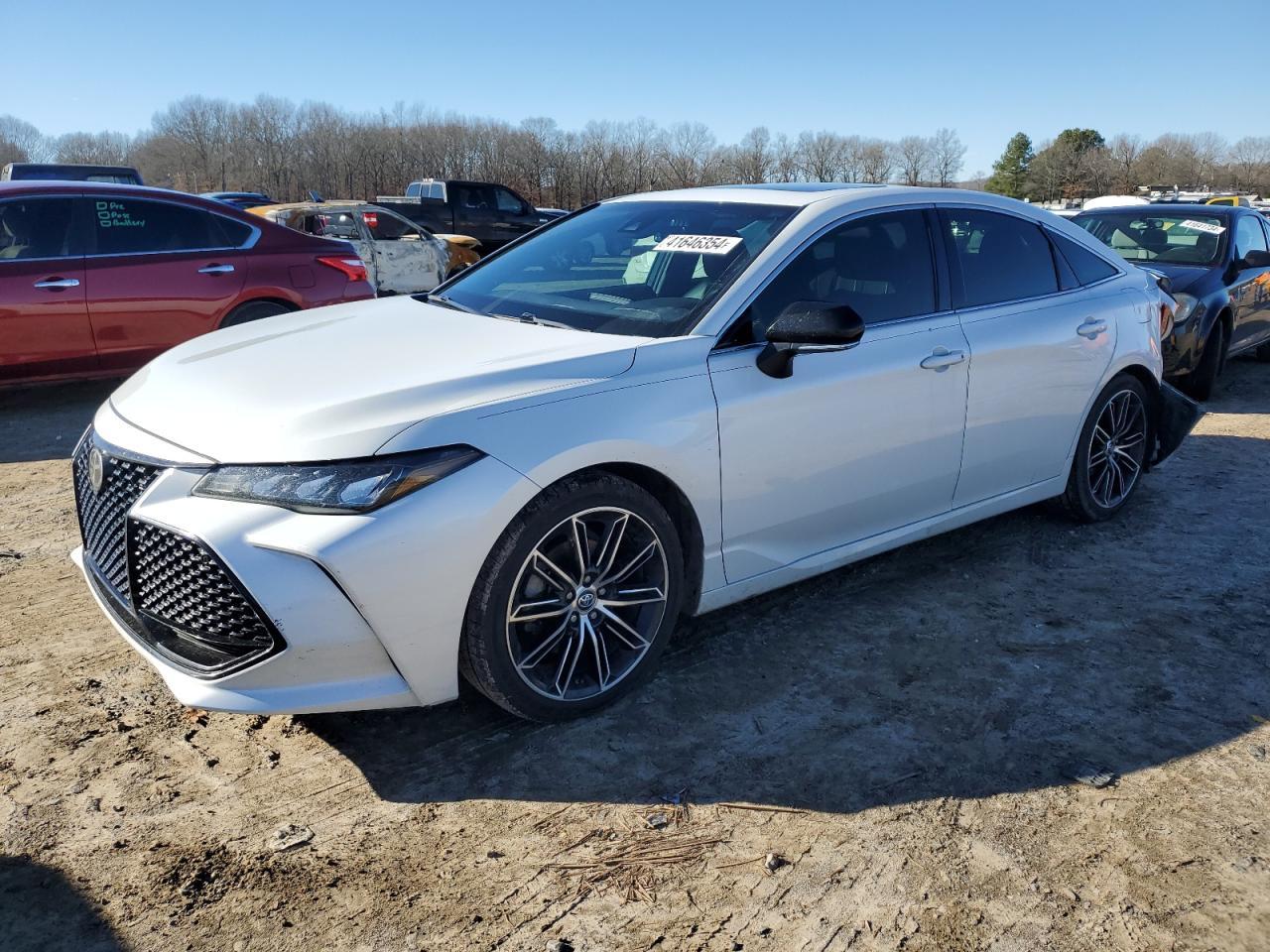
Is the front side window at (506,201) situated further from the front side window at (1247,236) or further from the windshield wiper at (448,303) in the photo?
the windshield wiper at (448,303)

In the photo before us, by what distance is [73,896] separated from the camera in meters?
2.38

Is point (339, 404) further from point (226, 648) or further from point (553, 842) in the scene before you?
point (553, 842)

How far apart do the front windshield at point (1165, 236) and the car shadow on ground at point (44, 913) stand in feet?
29.4

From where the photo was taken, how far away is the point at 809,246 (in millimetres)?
3689

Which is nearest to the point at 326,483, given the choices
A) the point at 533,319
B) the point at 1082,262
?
the point at 533,319

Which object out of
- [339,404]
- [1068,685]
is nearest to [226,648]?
[339,404]

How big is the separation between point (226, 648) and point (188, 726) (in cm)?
63

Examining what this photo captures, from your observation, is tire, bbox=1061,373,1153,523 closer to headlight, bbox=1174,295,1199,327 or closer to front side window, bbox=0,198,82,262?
headlight, bbox=1174,295,1199,327

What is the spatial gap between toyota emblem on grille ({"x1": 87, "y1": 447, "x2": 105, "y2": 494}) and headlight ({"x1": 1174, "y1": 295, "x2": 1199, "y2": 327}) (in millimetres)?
7606

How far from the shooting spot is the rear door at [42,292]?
21.9ft

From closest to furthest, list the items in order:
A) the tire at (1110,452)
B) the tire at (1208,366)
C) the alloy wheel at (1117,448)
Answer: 1. the tire at (1110,452)
2. the alloy wheel at (1117,448)
3. the tire at (1208,366)

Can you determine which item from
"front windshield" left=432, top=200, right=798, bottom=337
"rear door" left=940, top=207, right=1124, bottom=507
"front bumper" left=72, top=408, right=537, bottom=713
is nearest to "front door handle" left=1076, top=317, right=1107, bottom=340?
"rear door" left=940, top=207, right=1124, bottom=507

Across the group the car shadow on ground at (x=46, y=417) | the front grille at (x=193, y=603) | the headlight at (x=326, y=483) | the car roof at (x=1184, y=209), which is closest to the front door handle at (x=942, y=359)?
the headlight at (x=326, y=483)

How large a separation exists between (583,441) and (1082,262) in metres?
3.20
